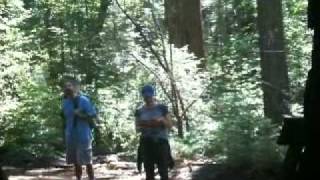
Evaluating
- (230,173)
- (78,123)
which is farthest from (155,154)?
(230,173)

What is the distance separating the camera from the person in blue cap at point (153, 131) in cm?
866

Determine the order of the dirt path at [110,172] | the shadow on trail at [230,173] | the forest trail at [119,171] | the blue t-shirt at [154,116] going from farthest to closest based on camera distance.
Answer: the dirt path at [110,172]
the forest trail at [119,171]
the shadow on trail at [230,173]
the blue t-shirt at [154,116]

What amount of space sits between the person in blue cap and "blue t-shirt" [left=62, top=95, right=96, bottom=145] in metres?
1.22

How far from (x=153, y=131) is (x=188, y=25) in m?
11.2

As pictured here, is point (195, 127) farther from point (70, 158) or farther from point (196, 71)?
point (70, 158)

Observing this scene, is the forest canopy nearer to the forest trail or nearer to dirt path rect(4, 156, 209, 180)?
the forest trail

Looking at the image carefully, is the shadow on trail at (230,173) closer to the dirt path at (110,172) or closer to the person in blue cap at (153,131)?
the dirt path at (110,172)

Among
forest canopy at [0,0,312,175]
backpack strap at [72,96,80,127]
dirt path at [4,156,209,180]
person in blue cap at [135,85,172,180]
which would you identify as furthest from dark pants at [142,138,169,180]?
forest canopy at [0,0,312,175]

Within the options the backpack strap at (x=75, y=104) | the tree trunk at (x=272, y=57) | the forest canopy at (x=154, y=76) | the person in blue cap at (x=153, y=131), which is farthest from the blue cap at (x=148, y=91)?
the tree trunk at (x=272, y=57)

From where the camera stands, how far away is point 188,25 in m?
19.6

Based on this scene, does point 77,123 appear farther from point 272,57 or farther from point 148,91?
point 272,57

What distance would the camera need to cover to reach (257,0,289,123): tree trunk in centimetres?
1470

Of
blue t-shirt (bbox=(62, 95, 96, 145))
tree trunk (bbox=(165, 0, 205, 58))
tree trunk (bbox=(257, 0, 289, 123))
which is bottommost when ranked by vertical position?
blue t-shirt (bbox=(62, 95, 96, 145))

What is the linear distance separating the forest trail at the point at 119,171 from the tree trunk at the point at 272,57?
3.23 m
